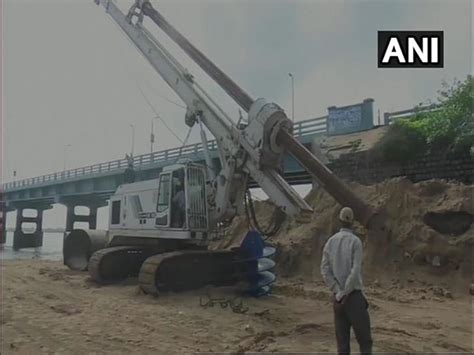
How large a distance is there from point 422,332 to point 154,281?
237 inches

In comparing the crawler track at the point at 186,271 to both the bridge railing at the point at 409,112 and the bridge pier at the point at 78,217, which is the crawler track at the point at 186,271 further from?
the bridge pier at the point at 78,217

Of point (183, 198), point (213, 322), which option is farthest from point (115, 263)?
point (213, 322)

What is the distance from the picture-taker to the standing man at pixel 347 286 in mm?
5141

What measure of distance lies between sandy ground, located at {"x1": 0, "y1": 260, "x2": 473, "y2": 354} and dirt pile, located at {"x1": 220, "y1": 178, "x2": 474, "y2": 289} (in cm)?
75

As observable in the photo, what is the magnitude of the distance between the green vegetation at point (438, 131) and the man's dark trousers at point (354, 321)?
13289mm

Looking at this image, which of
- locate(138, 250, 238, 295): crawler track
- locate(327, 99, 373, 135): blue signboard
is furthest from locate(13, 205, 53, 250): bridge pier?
locate(138, 250, 238, 295): crawler track

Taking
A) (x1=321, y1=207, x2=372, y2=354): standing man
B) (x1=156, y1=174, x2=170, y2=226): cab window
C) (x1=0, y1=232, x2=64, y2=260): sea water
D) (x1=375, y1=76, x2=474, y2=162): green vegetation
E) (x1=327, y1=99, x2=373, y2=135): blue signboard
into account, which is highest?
(x1=327, y1=99, x2=373, y2=135): blue signboard

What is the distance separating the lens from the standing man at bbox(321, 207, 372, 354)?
514 cm

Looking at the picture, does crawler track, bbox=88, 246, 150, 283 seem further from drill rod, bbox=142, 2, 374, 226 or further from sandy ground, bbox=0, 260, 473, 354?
drill rod, bbox=142, 2, 374, 226

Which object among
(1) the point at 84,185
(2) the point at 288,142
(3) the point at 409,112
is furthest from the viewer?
(1) the point at 84,185

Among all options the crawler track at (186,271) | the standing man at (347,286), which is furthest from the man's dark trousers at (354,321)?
the crawler track at (186,271)

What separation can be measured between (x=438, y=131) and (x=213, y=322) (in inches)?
504

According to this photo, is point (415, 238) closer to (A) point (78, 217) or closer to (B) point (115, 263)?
(B) point (115, 263)

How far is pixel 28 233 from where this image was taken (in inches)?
2598
